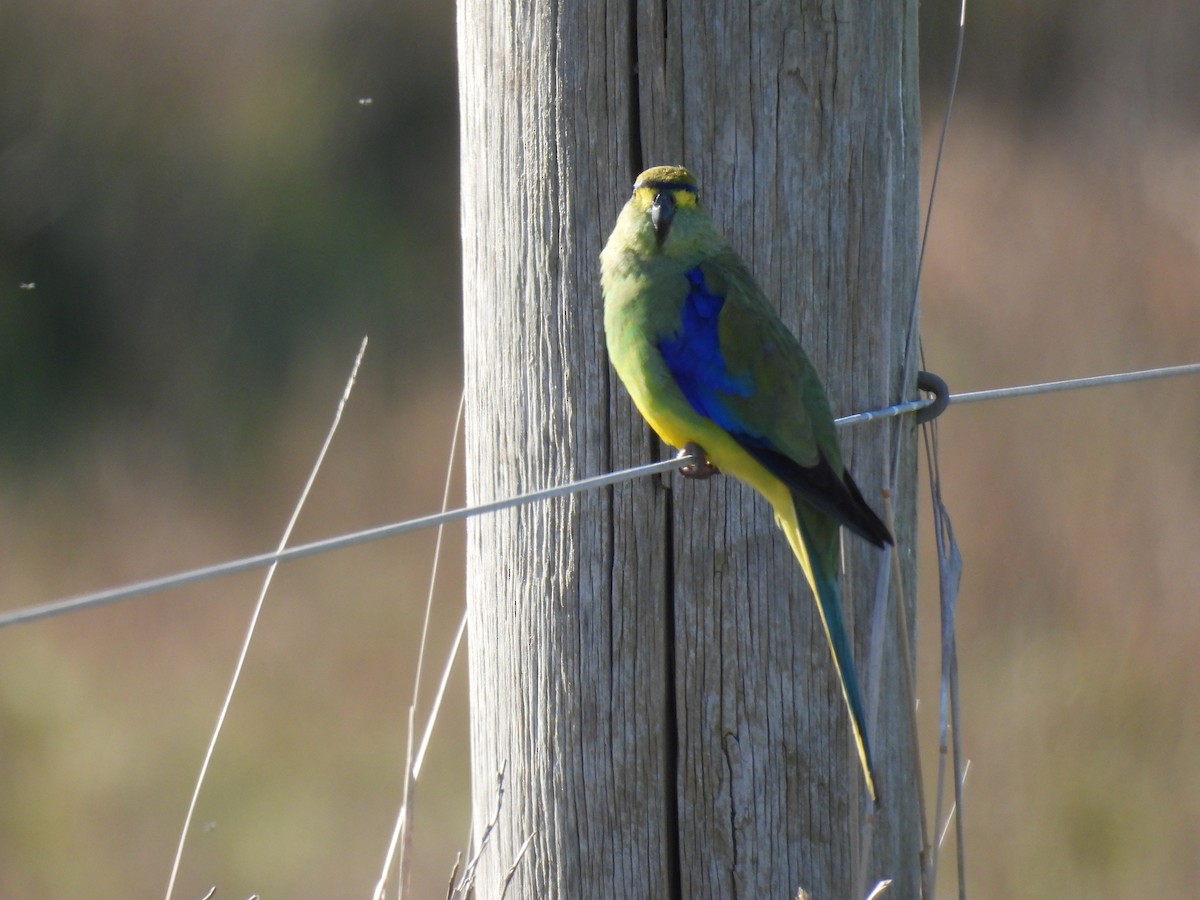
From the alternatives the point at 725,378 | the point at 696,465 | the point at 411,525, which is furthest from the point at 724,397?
the point at 411,525

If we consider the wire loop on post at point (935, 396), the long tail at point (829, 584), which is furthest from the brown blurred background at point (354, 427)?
the long tail at point (829, 584)

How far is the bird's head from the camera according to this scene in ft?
7.53

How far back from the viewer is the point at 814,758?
231 cm

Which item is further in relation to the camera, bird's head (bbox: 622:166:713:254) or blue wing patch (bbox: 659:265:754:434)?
blue wing patch (bbox: 659:265:754:434)

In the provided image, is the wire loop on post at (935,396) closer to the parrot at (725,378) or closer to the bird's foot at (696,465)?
the parrot at (725,378)

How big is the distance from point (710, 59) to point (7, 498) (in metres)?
7.32

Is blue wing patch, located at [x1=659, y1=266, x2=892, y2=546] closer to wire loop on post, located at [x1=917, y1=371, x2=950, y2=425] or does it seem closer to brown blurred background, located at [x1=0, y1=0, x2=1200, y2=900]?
wire loop on post, located at [x1=917, y1=371, x2=950, y2=425]

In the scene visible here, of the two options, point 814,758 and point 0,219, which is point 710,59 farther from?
point 0,219

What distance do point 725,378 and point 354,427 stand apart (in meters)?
5.64

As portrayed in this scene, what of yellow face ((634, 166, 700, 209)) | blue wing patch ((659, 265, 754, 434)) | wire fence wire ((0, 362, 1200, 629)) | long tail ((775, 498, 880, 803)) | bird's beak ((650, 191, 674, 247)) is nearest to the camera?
wire fence wire ((0, 362, 1200, 629))

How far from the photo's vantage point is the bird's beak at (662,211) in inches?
94.7

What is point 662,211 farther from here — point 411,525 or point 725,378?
point 411,525

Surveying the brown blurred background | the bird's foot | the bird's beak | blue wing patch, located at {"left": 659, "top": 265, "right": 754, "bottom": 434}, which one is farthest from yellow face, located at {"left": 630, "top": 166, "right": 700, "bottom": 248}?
the brown blurred background

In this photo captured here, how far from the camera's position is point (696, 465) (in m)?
2.35
